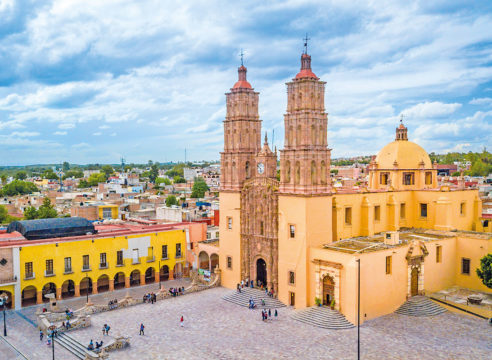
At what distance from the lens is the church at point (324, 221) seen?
1268 inches

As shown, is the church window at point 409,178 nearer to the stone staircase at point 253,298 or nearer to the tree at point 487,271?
the tree at point 487,271

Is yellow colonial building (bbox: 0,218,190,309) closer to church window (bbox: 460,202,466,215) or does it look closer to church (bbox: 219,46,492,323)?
church (bbox: 219,46,492,323)

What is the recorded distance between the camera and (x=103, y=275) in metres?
40.4

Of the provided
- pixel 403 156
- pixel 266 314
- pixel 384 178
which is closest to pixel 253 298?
pixel 266 314

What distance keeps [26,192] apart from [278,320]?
4083 inches

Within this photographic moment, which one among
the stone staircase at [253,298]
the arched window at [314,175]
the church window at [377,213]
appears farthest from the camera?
the church window at [377,213]

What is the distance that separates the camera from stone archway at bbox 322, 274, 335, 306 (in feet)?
104

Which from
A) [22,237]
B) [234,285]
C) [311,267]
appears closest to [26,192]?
[22,237]

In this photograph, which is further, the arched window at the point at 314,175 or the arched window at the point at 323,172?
the arched window at the point at 323,172

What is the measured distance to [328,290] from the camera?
32.1 meters

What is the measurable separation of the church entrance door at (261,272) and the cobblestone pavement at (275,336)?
4.40 metres

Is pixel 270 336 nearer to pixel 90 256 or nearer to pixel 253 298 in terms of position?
pixel 253 298

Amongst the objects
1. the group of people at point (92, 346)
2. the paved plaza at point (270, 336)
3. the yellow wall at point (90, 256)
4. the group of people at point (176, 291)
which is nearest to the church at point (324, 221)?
the paved plaza at point (270, 336)

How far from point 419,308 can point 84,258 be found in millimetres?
26075
